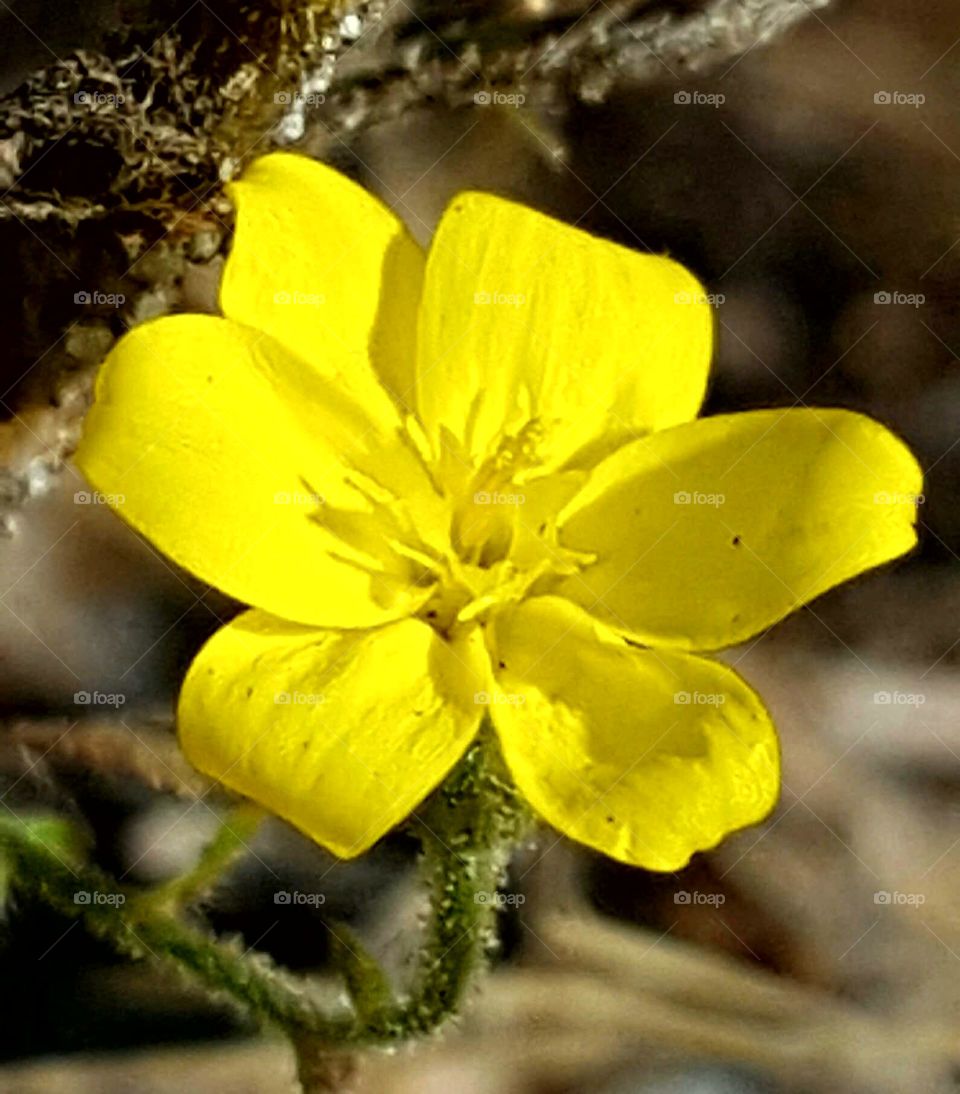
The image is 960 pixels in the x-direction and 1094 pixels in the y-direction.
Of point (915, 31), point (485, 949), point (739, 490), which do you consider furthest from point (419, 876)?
point (915, 31)

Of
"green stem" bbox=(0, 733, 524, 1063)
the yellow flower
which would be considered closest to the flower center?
the yellow flower

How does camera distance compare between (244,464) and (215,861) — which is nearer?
(244,464)

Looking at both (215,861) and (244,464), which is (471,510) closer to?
(244,464)

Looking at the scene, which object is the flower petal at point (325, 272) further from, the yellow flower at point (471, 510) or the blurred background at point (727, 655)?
the blurred background at point (727, 655)

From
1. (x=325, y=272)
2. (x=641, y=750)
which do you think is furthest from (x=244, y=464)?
(x=641, y=750)

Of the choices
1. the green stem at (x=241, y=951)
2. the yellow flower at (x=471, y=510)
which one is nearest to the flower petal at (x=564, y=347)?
the yellow flower at (x=471, y=510)

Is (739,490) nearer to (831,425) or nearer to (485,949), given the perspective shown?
(831,425)
